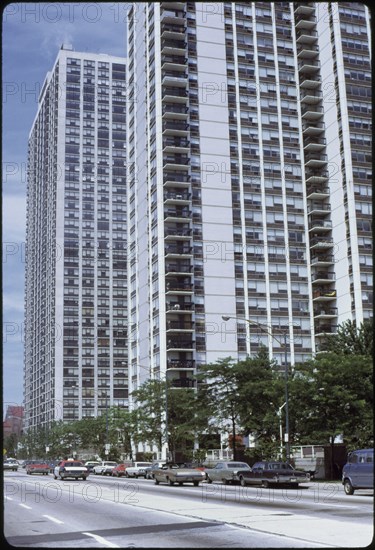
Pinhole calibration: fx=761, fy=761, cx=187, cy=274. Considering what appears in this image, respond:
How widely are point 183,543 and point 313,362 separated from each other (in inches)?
1478

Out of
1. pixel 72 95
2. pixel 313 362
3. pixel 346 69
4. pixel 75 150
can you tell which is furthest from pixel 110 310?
pixel 313 362

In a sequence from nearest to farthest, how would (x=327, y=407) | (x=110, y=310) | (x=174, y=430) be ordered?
1. (x=327, y=407)
2. (x=174, y=430)
3. (x=110, y=310)

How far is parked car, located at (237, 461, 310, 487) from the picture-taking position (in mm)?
39750

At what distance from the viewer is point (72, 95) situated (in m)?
200

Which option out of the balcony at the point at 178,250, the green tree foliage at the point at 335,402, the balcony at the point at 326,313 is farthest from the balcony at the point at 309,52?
the green tree foliage at the point at 335,402

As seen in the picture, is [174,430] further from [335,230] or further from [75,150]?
[75,150]

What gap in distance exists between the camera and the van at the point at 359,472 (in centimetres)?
3240

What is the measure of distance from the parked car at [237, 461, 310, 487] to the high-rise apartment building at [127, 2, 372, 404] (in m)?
58.9

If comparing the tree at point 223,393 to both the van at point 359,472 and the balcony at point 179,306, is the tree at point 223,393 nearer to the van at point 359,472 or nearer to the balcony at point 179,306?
the van at point 359,472

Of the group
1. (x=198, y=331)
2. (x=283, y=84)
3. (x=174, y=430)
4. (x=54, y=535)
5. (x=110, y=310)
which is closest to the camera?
(x=54, y=535)

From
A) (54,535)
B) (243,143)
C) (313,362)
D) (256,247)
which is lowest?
(54,535)

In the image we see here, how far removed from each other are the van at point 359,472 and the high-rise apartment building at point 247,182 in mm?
69009

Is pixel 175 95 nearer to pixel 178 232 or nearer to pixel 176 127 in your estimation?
pixel 176 127

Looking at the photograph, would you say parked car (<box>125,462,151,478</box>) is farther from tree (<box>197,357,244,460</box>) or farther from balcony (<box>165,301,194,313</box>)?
balcony (<box>165,301,194,313</box>)
